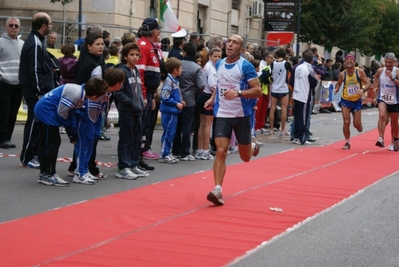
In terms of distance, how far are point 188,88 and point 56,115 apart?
13.0 feet

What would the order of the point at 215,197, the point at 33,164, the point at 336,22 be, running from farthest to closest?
the point at 336,22 → the point at 33,164 → the point at 215,197

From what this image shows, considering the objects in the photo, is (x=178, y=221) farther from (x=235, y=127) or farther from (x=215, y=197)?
(x=235, y=127)

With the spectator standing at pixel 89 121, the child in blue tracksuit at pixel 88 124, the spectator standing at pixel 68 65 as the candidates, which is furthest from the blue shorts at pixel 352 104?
the child in blue tracksuit at pixel 88 124

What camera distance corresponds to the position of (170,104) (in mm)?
13508

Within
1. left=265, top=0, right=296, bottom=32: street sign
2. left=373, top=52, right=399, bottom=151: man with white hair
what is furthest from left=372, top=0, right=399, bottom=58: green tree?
left=373, top=52, right=399, bottom=151: man with white hair

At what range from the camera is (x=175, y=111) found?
1348 centimetres

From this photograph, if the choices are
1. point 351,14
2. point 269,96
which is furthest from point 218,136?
point 351,14

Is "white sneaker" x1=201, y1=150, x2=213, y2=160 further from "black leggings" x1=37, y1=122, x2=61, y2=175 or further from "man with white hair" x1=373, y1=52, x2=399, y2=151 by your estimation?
"man with white hair" x1=373, y1=52, x2=399, y2=151

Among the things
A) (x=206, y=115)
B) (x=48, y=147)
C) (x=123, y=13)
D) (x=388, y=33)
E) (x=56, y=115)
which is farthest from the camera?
(x=388, y=33)

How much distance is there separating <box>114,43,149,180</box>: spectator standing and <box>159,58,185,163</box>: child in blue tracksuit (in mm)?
1756

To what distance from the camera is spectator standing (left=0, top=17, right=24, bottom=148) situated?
544 inches

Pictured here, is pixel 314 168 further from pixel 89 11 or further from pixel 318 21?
pixel 318 21

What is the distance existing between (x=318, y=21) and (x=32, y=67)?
107ft

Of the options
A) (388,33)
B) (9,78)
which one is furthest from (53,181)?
(388,33)
